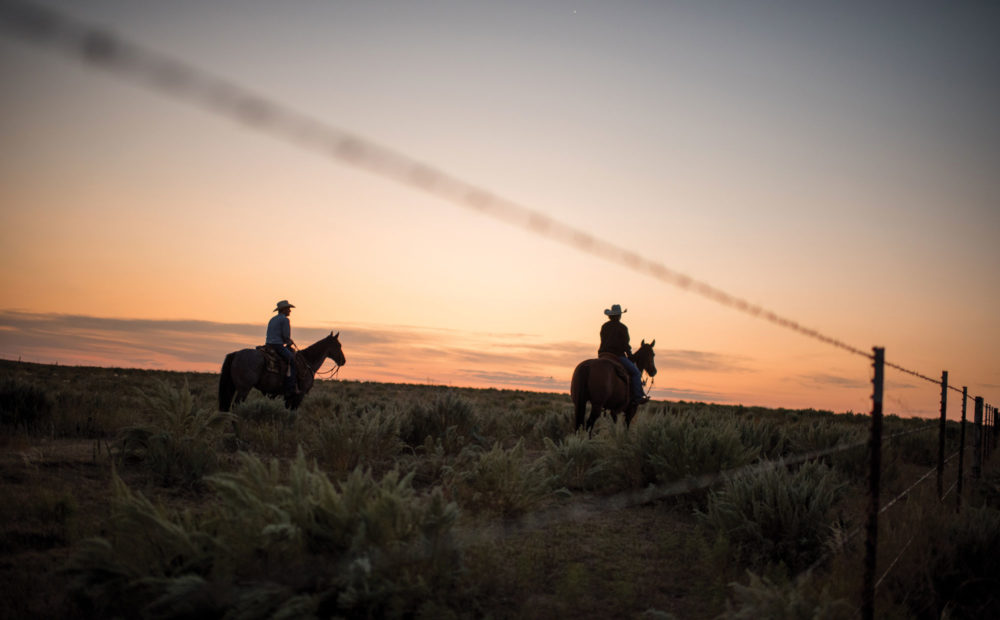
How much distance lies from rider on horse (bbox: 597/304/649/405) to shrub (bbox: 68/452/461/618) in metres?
8.66

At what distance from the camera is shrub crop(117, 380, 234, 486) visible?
6543 mm

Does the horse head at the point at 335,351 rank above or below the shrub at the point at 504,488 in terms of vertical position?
above

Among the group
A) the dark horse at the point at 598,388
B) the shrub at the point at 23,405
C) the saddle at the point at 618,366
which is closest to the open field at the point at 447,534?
the shrub at the point at 23,405

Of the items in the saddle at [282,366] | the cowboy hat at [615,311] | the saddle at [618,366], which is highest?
the cowboy hat at [615,311]

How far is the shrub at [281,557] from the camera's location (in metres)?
3.25

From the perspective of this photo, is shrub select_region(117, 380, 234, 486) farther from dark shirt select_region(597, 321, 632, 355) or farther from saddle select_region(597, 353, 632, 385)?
dark shirt select_region(597, 321, 632, 355)

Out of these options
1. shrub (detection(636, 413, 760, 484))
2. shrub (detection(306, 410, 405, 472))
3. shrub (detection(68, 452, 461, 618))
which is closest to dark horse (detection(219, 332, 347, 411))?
shrub (detection(306, 410, 405, 472))

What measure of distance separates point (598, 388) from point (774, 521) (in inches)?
236

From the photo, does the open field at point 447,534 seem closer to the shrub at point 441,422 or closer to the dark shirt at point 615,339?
the shrub at point 441,422

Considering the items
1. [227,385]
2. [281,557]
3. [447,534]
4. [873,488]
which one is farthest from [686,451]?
[227,385]

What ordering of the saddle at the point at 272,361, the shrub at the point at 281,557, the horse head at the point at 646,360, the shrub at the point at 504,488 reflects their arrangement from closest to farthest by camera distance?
the shrub at the point at 281,557, the shrub at the point at 504,488, the saddle at the point at 272,361, the horse head at the point at 646,360

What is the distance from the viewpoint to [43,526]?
4.83m

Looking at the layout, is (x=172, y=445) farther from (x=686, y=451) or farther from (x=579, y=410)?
(x=579, y=410)

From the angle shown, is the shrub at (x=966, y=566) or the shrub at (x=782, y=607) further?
the shrub at (x=966, y=566)
